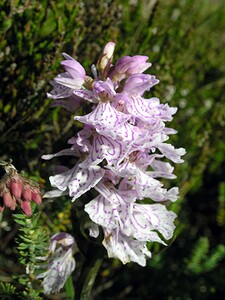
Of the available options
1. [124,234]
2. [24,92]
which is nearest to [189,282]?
[124,234]

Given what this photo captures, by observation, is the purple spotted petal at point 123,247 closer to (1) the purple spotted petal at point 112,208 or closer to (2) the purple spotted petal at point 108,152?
(1) the purple spotted petal at point 112,208

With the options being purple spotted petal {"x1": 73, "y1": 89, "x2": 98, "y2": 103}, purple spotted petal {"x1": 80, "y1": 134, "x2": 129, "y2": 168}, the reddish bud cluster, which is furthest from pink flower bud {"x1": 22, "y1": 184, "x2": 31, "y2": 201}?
purple spotted petal {"x1": 73, "y1": 89, "x2": 98, "y2": 103}

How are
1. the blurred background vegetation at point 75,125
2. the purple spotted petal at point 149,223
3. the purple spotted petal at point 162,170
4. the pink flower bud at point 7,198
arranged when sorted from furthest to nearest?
1. the blurred background vegetation at point 75,125
2. the purple spotted petal at point 162,170
3. the purple spotted petal at point 149,223
4. the pink flower bud at point 7,198

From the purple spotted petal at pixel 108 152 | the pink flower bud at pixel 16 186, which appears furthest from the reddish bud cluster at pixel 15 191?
the purple spotted petal at pixel 108 152

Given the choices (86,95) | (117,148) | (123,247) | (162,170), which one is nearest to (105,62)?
(86,95)

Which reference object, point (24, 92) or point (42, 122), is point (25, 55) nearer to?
point (24, 92)

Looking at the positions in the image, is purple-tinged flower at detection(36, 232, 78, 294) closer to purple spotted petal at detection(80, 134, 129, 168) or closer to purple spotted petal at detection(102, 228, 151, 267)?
purple spotted petal at detection(102, 228, 151, 267)
